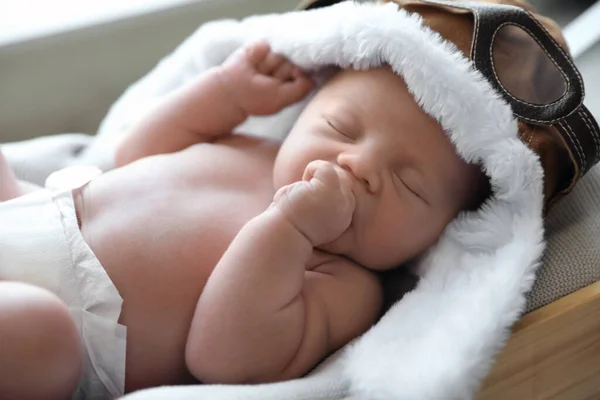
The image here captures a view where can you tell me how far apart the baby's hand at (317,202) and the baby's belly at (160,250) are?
0.11 metres

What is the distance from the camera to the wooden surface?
69 cm

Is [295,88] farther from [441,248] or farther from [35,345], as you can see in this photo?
[35,345]

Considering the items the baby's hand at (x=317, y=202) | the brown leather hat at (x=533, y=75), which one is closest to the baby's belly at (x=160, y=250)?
the baby's hand at (x=317, y=202)

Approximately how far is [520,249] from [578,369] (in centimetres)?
16

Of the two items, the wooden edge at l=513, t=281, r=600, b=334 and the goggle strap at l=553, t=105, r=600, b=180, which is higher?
the goggle strap at l=553, t=105, r=600, b=180

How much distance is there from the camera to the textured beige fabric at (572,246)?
75 centimetres

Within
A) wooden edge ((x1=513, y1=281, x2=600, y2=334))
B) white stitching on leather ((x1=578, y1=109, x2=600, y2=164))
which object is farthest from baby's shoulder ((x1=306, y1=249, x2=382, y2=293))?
white stitching on leather ((x1=578, y1=109, x2=600, y2=164))

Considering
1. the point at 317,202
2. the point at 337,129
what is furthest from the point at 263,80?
the point at 317,202

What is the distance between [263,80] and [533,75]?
14.8 inches

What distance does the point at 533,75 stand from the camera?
0.83 m

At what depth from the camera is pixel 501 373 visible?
2.24ft

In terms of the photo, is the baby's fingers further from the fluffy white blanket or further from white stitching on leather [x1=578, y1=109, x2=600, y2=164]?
white stitching on leather [x1=578, y1=109, x2=600, y2=164]

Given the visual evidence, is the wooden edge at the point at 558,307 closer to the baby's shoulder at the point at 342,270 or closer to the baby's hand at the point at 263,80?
the baby's shoulder at the point at 342,270

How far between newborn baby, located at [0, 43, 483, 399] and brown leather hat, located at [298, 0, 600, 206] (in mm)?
91
